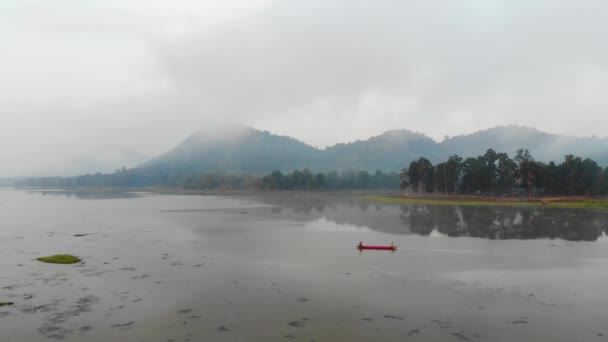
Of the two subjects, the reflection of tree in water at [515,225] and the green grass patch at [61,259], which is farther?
the reflection of tree in water at [515,225]

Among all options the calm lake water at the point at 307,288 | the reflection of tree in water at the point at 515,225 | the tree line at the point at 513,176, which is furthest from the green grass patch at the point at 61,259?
the tree line at the point at 513,176

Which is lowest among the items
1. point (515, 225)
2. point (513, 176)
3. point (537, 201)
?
point (515, 225)

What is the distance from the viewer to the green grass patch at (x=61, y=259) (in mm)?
30328

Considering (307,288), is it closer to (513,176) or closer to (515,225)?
(515,225)

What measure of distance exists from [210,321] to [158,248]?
67.5 ft

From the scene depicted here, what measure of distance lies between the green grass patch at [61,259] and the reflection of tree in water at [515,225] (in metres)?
32.0

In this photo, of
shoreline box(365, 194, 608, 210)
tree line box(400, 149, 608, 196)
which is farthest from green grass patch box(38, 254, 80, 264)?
tree line box(400, 149, 608, 196)

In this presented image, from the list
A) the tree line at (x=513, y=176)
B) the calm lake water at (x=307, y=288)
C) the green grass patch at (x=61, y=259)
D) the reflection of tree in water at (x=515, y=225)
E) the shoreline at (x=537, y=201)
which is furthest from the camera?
the tree line at (x=513, y=176)

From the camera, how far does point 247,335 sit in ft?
53.8

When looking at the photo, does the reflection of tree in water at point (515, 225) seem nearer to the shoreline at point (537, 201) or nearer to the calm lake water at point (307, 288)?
A: the calm lake water at point (307, 288)

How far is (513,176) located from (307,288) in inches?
3568

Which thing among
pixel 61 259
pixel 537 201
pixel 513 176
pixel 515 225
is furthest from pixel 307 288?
pixel 513 176

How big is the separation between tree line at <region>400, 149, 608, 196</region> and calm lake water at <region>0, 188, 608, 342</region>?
5758 centimetres

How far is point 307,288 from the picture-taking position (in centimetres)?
2305
